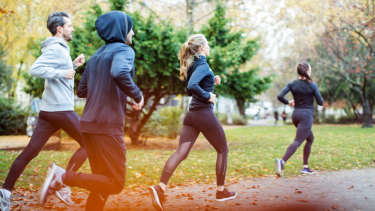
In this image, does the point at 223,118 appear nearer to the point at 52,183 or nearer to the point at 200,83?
the point at 200,83

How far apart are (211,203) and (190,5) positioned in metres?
13.9

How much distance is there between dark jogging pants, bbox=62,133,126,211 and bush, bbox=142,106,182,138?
12.2 meters

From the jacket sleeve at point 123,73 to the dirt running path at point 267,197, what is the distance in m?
1.92

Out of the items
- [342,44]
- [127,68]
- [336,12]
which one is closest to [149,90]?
[127,68]

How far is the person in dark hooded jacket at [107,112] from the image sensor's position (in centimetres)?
307

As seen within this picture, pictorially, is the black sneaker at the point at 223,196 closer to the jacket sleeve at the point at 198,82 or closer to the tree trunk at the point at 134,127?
A: the jacket sleeve at the point at 198,82

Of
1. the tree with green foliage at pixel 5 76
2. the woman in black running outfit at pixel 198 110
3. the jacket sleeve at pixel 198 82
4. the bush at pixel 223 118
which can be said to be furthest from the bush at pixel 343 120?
the jacket sleeve at pixel 198 82

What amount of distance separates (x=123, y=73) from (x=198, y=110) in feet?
5.18

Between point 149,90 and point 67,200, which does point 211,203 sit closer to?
point 67,200

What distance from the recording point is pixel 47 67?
159 inches

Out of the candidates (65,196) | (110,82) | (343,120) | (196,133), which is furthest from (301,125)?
(343,120)

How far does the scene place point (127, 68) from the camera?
3078 mm

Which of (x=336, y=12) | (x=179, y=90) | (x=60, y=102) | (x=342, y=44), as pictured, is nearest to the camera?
(x=60, y=102)

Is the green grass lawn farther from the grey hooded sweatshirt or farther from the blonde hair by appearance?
the blonde hair
